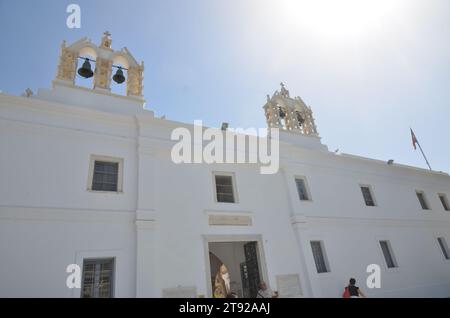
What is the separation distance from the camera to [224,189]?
35.3ft

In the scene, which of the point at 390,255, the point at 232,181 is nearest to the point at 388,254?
the point at 390,255

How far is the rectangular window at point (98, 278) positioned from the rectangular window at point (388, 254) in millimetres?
11981

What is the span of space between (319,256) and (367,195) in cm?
545

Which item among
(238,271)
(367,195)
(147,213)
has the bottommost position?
(238,271)

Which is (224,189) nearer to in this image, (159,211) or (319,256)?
(159,211)

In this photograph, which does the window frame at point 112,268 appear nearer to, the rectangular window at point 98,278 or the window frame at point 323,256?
the rectangular window at point 98,278

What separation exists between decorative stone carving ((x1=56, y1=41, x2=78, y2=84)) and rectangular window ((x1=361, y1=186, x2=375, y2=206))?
14.3 metres

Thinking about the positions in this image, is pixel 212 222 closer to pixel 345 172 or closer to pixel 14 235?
pixel 14 235

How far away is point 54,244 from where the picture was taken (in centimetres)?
727

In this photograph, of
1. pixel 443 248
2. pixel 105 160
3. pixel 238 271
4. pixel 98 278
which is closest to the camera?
pixel 98 278

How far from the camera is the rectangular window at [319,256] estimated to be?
1104cm
